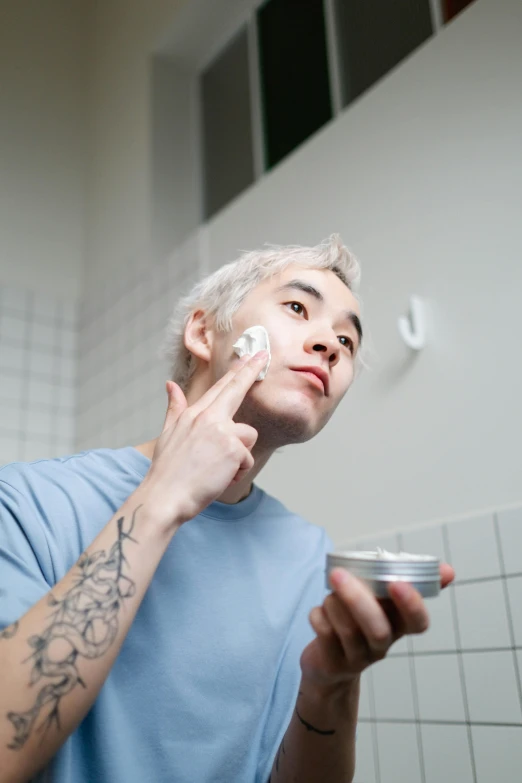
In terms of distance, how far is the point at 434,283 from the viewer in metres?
1.51

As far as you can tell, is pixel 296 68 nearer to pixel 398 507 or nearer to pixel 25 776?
pixel 398 507

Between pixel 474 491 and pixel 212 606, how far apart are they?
1.99ft

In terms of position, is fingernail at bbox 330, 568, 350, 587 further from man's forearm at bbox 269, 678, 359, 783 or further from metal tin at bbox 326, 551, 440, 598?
man's forearm at bbox 269, 678, 359, 783

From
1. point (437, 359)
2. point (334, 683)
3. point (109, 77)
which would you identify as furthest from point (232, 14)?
point (334, 683)

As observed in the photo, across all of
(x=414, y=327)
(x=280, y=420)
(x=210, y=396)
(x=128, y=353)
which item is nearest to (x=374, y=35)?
(x=414, y=327)

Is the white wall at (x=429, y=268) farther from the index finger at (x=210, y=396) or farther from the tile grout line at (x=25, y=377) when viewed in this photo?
the tile grout line at (x=25, y=377)

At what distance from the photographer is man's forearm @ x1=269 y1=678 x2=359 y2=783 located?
2.66 ft

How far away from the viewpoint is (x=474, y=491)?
4.40ft

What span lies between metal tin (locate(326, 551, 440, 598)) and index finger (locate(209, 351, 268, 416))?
0.80ft

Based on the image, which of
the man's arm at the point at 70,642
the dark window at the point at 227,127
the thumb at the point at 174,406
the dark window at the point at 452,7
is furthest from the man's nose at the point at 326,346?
the dark window at the point at 227,127

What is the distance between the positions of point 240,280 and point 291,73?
1.41 m

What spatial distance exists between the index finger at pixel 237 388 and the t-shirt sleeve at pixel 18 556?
0.26 metres

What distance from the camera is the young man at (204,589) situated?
63cm

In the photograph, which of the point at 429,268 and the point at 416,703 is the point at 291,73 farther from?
the point at 416,703
